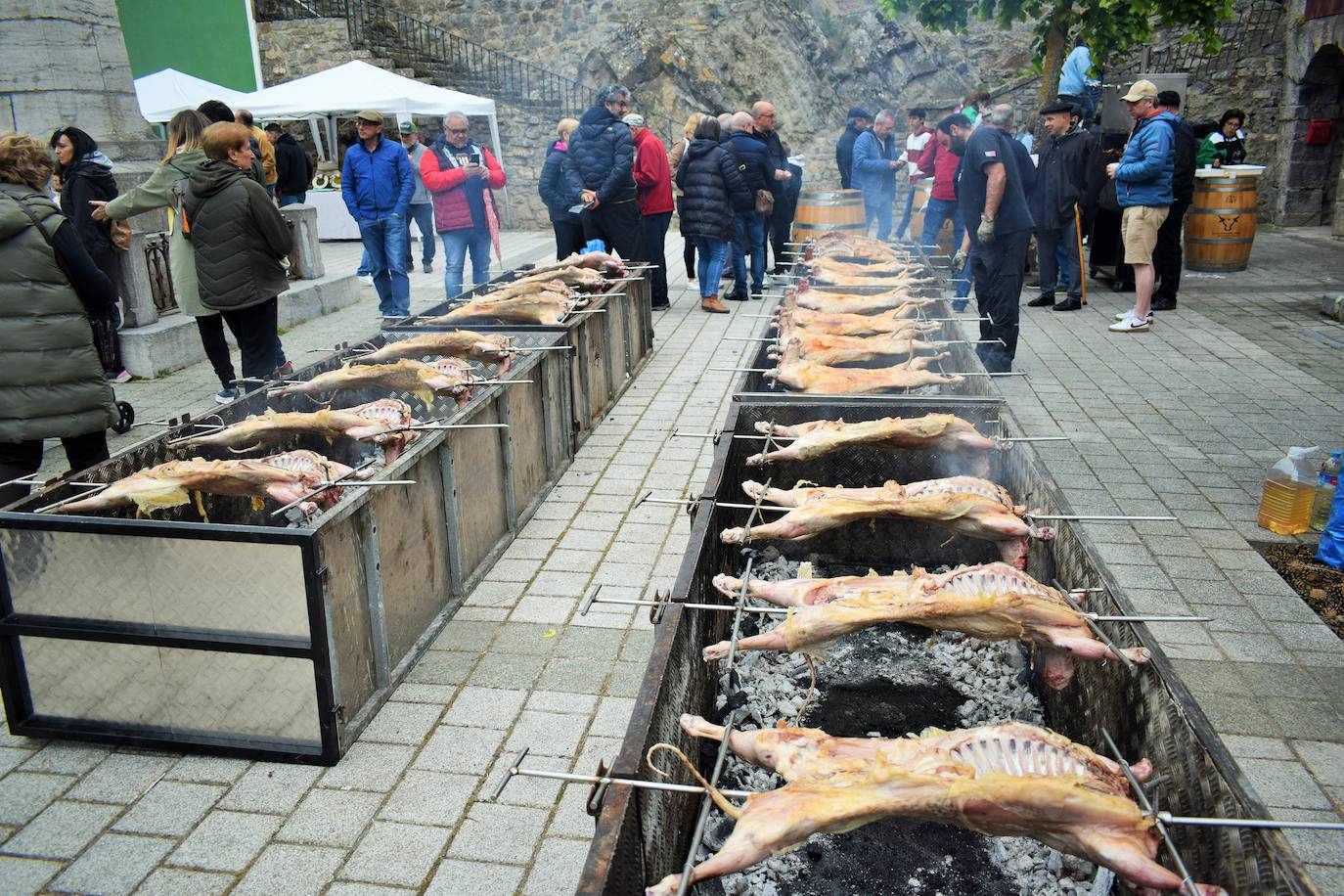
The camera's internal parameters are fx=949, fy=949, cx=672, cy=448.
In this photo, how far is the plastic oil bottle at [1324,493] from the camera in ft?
18.2

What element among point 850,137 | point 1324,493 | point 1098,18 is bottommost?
point 1324,493

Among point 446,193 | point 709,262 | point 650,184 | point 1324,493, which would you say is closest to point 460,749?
point 1324,493

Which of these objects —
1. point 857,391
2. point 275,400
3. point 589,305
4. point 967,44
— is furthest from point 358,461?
point 967,44

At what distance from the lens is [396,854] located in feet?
10.5

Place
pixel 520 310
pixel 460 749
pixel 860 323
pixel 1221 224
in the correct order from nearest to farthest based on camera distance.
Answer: pixel 460 749
pixel 860 323
pixel 520 310
pixel 1221 224

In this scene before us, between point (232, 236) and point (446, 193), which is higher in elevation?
point (446, 193)

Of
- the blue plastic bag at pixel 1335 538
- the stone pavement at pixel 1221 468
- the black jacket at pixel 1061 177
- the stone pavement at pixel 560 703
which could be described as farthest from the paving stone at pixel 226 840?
the black jacket at pixel 1061 177

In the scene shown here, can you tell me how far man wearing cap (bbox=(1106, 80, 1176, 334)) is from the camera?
9.77m

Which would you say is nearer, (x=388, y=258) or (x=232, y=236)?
(x=232, y=236)

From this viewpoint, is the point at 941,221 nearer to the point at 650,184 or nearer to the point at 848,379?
the point at 650,184

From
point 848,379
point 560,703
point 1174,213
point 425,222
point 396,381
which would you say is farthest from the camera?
point 425,222

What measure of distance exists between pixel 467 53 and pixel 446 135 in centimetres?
1349

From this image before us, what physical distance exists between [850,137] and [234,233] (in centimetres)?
971

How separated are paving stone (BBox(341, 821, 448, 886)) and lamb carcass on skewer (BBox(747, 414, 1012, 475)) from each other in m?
1.98
